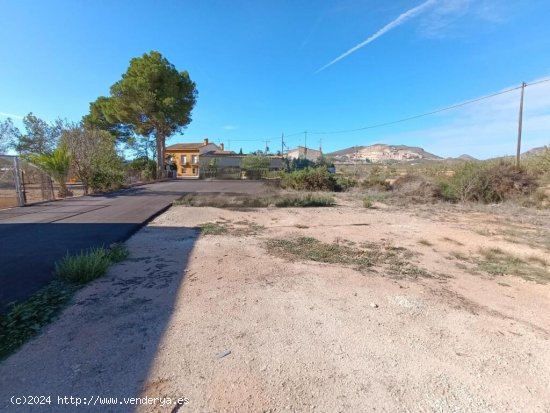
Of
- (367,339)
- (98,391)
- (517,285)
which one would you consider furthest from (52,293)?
(517,285)

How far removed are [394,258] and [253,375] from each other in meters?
4.19

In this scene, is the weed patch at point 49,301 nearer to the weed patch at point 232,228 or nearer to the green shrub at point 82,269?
the green shrub at point 82,269

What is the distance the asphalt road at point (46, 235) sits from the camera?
410 cm

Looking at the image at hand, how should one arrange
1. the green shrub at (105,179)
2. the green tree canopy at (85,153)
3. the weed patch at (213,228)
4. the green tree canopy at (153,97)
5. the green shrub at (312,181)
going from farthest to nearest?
the green tree canopy at (153,97) → the green shrub at (312,181) → the green shrub at (105,179) → the green tree canopy at (85,153) → the weed patch at (213,228)

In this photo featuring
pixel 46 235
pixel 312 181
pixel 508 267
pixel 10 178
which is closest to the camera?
pixel 508 267

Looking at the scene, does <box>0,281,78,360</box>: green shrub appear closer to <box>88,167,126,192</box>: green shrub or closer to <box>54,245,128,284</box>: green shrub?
<box>54,245,128,284</box>: green shrub

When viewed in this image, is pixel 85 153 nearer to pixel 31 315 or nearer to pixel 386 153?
pixel 31 315

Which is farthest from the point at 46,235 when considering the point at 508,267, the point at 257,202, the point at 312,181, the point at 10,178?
the point at 312,181

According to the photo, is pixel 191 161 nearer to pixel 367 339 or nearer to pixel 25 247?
pixel 25 247

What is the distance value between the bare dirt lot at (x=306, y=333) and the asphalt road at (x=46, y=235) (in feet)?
2.85

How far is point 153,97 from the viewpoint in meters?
27.3

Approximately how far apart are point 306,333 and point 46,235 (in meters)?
6.40

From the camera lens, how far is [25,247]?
5.59m

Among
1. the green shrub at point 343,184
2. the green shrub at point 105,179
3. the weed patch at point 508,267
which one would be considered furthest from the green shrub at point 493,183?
the green shrub at point 105,179
